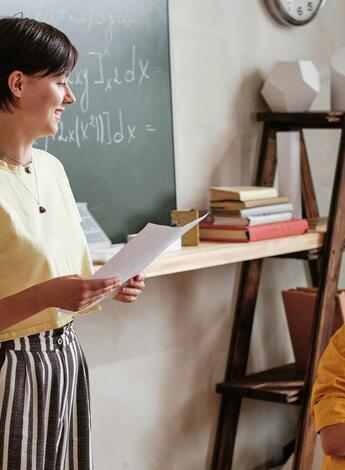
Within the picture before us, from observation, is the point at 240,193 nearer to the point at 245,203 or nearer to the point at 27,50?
the point at 245,203

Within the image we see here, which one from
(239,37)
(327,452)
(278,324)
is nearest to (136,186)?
(239,37)

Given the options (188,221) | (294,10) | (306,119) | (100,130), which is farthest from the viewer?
(294,10)

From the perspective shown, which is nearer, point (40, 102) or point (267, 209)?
point (40, 102)

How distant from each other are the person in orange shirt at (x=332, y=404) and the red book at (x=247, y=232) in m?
1.02

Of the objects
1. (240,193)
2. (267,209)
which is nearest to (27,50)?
(240,193)

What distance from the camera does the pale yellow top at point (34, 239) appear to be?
1.88 metres

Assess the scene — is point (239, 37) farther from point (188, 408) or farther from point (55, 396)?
point (55, 396)

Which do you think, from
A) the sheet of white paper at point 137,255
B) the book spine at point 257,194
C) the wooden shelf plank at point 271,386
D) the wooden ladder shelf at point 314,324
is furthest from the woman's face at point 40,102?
the wooden shelf plank at point 271,386

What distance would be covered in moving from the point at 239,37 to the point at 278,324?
1093mm

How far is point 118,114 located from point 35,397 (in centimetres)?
114

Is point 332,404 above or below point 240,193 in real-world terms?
below

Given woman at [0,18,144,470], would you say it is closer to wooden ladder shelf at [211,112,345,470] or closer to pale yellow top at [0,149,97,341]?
pale yellow top at [0,149,97,341]

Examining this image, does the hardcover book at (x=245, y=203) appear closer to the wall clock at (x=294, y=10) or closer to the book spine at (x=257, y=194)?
the book spine at (x=257, y=194)

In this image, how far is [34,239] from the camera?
191 centimetres
